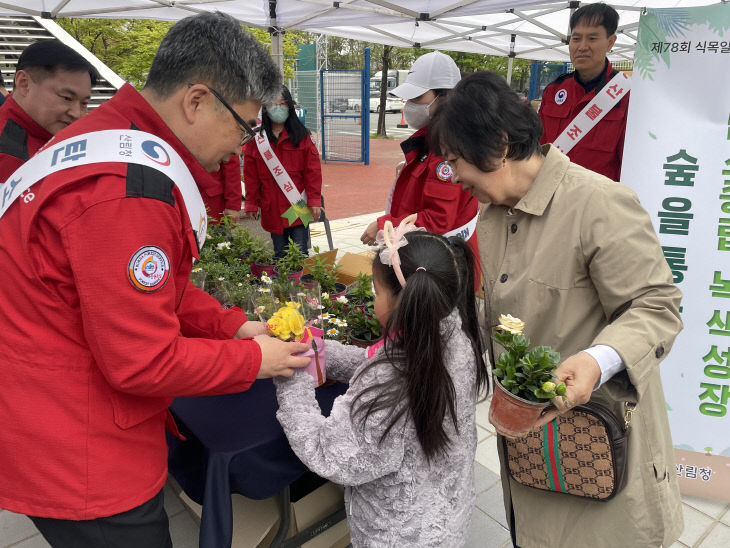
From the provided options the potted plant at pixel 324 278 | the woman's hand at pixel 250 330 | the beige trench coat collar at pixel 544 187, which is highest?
the beige trench coat collar at pixel 544 187

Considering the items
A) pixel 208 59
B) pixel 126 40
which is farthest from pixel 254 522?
pixel 126 40

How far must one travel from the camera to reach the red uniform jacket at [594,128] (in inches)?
142

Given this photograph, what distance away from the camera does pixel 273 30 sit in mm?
5871

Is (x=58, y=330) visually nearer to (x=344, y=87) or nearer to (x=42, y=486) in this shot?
(x=42, y=486)

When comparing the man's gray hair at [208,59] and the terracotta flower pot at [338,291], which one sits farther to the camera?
the terracotta flower pot at [338,291]

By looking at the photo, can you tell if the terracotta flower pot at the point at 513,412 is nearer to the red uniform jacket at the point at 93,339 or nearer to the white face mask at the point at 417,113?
the red uniform jacket at the point at 93,339

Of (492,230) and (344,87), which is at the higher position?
(344,87)

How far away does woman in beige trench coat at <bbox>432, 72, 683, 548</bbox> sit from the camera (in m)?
1.24

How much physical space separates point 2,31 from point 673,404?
45.0ft

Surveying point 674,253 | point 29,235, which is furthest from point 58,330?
point 674,253

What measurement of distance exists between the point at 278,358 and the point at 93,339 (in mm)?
472

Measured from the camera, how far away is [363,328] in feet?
7.53

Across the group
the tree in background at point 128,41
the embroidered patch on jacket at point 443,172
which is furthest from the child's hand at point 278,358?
the tree in background at point 128,41

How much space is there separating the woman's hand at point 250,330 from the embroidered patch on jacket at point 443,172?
1.57 meters
